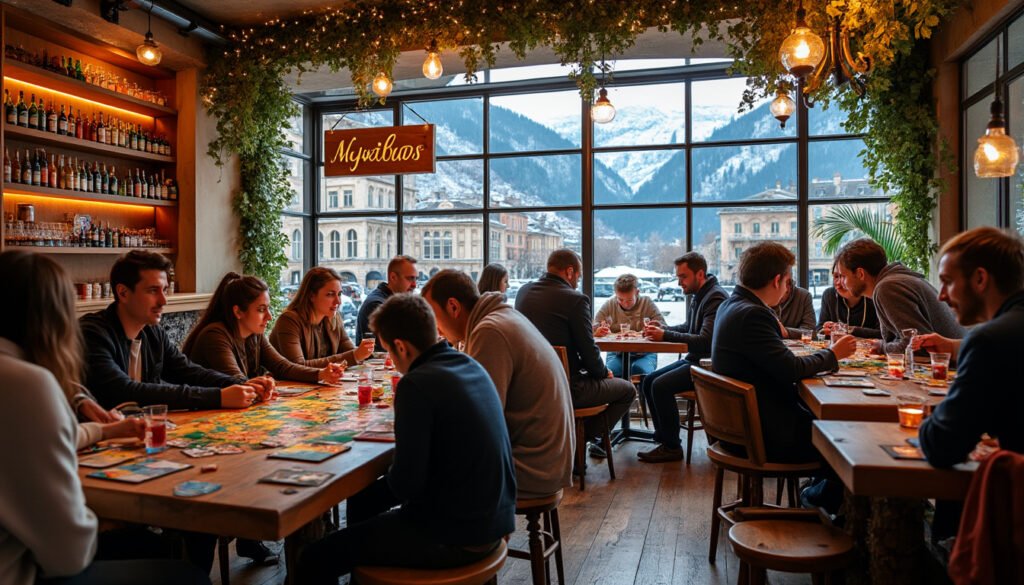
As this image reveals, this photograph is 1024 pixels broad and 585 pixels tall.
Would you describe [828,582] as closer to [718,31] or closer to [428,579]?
[428,579]

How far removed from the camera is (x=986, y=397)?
1.83 m

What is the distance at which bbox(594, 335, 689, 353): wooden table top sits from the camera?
5570 millimetres

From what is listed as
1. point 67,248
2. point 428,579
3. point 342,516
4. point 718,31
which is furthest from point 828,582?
point 67,248

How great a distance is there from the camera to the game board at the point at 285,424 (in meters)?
2.43

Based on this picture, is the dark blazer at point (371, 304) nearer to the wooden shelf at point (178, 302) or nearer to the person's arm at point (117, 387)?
the wooden shelf at point (178, 302)

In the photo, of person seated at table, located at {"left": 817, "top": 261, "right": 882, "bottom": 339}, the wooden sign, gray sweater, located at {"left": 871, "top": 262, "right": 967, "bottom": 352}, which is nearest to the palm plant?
person seated at table, located at {"left": 817, "top": 261, "right": 882, "bottom": 339}

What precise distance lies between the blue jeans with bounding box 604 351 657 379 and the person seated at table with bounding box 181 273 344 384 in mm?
3535

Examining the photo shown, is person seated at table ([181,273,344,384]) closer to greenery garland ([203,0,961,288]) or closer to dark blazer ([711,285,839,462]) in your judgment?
dark blazer ([711,285,839,462])

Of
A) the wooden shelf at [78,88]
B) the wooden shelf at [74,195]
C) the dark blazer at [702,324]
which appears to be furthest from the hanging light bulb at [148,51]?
the dark blazer at [702,324]

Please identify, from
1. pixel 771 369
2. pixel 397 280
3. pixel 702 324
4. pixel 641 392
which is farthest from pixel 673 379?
pixel 771 369

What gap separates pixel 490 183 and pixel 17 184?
14.4 ft

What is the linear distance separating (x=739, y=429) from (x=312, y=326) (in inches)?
100

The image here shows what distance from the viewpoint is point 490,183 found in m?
8.20

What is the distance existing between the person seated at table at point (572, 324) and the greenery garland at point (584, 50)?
2320mm
